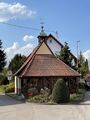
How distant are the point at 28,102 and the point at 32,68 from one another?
9.34m

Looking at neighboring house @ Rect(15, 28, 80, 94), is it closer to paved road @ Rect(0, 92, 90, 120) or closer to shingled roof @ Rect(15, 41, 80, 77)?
shingled roof @ Rect(15, 41, 80, 77)

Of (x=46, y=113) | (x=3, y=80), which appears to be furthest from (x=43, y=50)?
(x=3, y=80)

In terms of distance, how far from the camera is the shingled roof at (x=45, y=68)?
134ft

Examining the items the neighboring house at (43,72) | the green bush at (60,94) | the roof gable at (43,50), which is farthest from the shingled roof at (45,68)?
the green bush at (60,94)

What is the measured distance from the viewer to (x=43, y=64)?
1706 inches

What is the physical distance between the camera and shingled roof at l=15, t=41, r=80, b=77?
134 feet

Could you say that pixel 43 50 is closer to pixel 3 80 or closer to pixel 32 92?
pixel 32 92

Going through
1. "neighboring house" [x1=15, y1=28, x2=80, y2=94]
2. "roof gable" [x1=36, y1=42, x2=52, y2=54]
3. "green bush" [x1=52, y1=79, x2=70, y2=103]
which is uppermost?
"roof gable" [x1=36, y1=42, x2=52, y2=54]

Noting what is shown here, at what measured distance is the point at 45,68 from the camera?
42.4 m

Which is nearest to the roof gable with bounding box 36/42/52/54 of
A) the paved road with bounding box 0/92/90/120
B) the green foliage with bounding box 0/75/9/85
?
the paved road with bounding box 0/92/90/120

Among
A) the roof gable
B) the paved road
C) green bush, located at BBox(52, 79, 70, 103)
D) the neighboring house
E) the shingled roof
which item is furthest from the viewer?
the roof gable

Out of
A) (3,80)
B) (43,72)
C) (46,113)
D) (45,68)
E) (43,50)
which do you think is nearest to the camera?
(46,113)

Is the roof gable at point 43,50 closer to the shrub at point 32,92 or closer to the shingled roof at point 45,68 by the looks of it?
the shingled roof at point 45,68

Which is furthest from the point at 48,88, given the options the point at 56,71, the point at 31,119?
the point at 31,119
